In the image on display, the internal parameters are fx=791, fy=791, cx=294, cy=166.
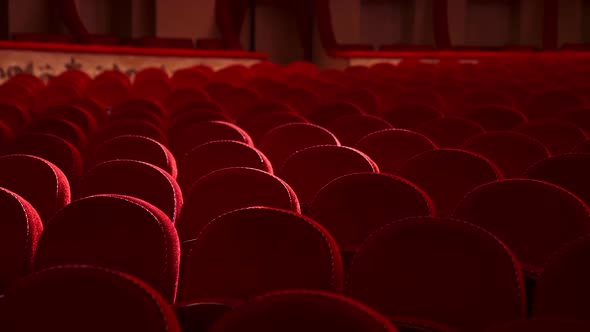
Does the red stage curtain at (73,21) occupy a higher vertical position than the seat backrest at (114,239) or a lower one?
higher

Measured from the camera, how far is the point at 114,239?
103 inches

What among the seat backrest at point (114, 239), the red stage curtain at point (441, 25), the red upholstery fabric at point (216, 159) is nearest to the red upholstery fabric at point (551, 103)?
the red upholstery fabric at point (216, 159)

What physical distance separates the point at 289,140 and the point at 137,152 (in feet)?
3.41

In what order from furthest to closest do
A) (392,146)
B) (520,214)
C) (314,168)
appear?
(392,146) < (314,168) < (520,214)

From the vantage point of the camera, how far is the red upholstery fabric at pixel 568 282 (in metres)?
2.12

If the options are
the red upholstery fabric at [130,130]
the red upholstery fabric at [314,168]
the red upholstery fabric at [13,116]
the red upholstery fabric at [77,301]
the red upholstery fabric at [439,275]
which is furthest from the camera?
the red upholstery fabric at [13,116]

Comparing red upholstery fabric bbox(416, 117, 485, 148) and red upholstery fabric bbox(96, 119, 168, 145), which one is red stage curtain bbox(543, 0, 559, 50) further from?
red upholstery fabric bbox(96, 119, 168, 145)

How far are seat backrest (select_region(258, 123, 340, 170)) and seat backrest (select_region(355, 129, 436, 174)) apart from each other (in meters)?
0.35

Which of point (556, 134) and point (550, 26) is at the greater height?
point (550, 26)

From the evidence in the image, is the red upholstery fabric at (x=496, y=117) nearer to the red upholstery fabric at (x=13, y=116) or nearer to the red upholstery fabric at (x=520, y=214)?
the red upholstery fabric at (x=520, y=214)

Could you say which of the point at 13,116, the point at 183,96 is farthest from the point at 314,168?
the point at 183,96

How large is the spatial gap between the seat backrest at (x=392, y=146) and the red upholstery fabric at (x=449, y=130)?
0.56m

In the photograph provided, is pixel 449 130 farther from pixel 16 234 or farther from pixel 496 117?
pixel 16 234

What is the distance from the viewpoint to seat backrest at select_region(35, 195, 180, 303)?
8.36ft
